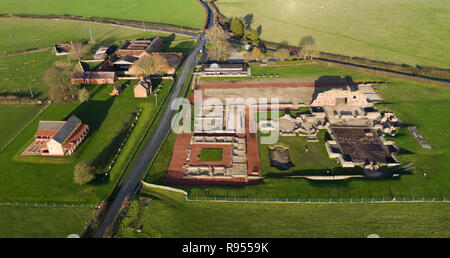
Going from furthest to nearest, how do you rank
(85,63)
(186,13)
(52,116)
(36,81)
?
(186,13), (85,63), (36,81), (52,116)

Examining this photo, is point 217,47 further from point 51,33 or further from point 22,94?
point 51,33

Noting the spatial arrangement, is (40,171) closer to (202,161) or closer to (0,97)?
(202,161)

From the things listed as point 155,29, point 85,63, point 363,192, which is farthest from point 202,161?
point 155,29

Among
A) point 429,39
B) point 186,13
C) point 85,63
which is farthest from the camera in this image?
point 186,13

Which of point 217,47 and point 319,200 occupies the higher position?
point 217,47

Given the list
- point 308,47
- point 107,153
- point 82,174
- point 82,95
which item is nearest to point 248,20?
point 308,47

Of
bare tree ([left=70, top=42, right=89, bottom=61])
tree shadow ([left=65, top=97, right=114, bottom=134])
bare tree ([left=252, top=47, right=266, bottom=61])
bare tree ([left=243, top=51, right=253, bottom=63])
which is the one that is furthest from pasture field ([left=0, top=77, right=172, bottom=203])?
bare tree ([left=252, top=47, right=266, bottom=61])

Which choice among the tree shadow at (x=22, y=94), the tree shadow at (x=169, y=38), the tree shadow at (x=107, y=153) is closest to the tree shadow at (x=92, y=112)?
the tree shadow at (x=107, y=153)
